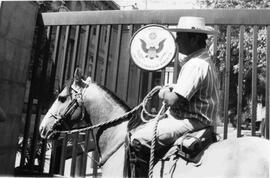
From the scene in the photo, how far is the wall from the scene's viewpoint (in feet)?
18.4

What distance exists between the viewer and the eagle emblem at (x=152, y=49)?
18.1 ft

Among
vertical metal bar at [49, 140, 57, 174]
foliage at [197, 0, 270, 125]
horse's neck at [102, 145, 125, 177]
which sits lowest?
vertical metal bar at [49, 140, 57, 174]

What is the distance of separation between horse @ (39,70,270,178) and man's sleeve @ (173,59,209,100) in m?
0.63

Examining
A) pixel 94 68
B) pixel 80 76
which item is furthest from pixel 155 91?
pixel 94 68

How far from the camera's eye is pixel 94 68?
601cm

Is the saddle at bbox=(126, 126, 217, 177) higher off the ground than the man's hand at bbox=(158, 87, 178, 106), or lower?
lower

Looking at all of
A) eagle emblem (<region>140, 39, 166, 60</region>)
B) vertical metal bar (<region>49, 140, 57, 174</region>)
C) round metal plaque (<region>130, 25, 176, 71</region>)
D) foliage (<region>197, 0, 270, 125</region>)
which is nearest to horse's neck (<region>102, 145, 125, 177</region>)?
round metal plaque (<region>130, 25, 176, 71</region>)

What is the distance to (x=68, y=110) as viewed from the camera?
4512 millimetres

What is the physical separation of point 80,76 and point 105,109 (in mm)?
641

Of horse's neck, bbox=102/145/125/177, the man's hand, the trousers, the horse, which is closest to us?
the horse

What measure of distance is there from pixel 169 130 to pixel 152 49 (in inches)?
93.5

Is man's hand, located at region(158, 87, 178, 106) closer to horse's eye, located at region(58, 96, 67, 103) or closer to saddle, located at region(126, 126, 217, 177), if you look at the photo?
saddle, located at region(126, 126, 217, 177)

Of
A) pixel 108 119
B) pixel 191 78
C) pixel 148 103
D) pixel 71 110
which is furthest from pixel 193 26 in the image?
pixel 71 110

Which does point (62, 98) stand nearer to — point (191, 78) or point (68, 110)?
point (68, 110)
